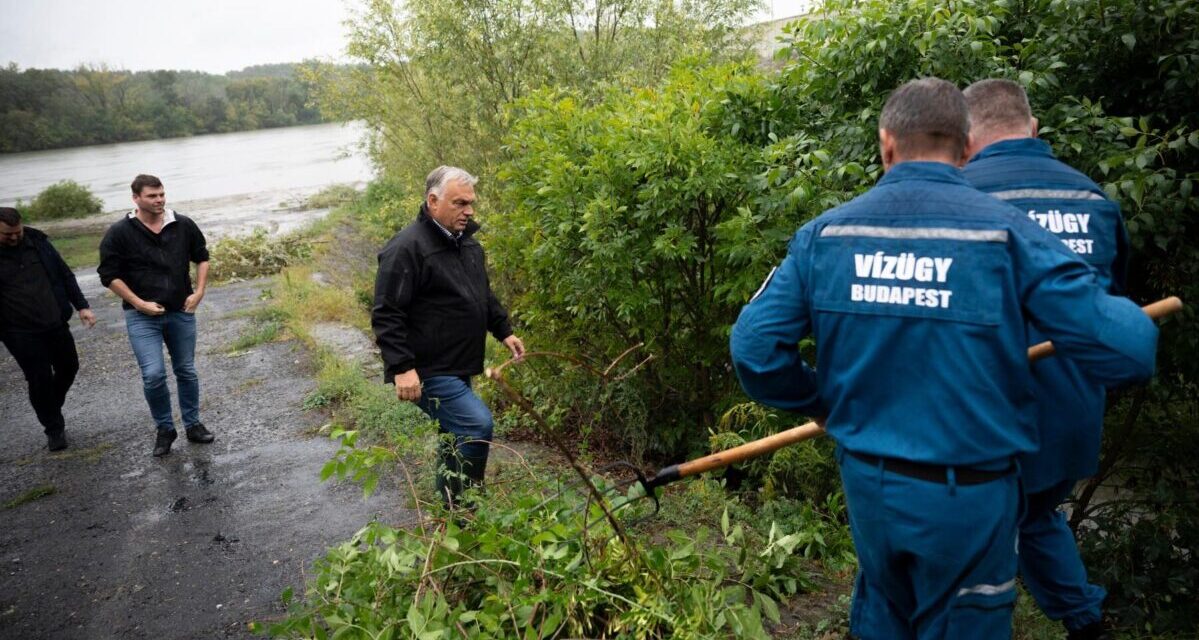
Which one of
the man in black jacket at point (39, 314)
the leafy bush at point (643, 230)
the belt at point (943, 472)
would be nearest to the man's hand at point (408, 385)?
the leafy bush at point (643, 230)

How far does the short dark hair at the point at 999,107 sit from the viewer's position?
2.79 meters

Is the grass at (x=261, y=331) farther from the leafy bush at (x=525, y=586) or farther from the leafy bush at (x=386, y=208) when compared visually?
the leafy bush at (x=525, y=586)

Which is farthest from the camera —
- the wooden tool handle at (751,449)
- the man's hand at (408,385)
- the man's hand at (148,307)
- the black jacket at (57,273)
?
the black jacket at (57,273)

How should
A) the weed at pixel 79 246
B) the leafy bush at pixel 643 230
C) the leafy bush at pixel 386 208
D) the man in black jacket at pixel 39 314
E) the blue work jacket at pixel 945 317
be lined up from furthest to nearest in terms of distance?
the weed at pixel 79 246, the leafy bush at pixel 386 208, the man in black jacket at pixel 39 314, the leafy bush at pixel 643 230, the blue work jacket at pixel 945 317

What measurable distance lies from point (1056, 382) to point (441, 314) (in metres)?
2.81

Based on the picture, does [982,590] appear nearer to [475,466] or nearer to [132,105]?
[475,466]

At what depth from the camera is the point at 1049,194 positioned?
104 inches

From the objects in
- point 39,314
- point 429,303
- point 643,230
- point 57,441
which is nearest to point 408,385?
point 429,303

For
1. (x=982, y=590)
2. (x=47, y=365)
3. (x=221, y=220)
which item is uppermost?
(x=982, y=590)

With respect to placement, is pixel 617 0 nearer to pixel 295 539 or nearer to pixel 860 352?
pixel 295 539

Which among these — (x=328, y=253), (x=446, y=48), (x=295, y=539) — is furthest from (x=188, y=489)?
(x=328, y=253)

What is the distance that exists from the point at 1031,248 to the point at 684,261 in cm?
303

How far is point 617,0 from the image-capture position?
10.9 meters

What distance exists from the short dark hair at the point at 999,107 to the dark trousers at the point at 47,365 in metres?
6.84
